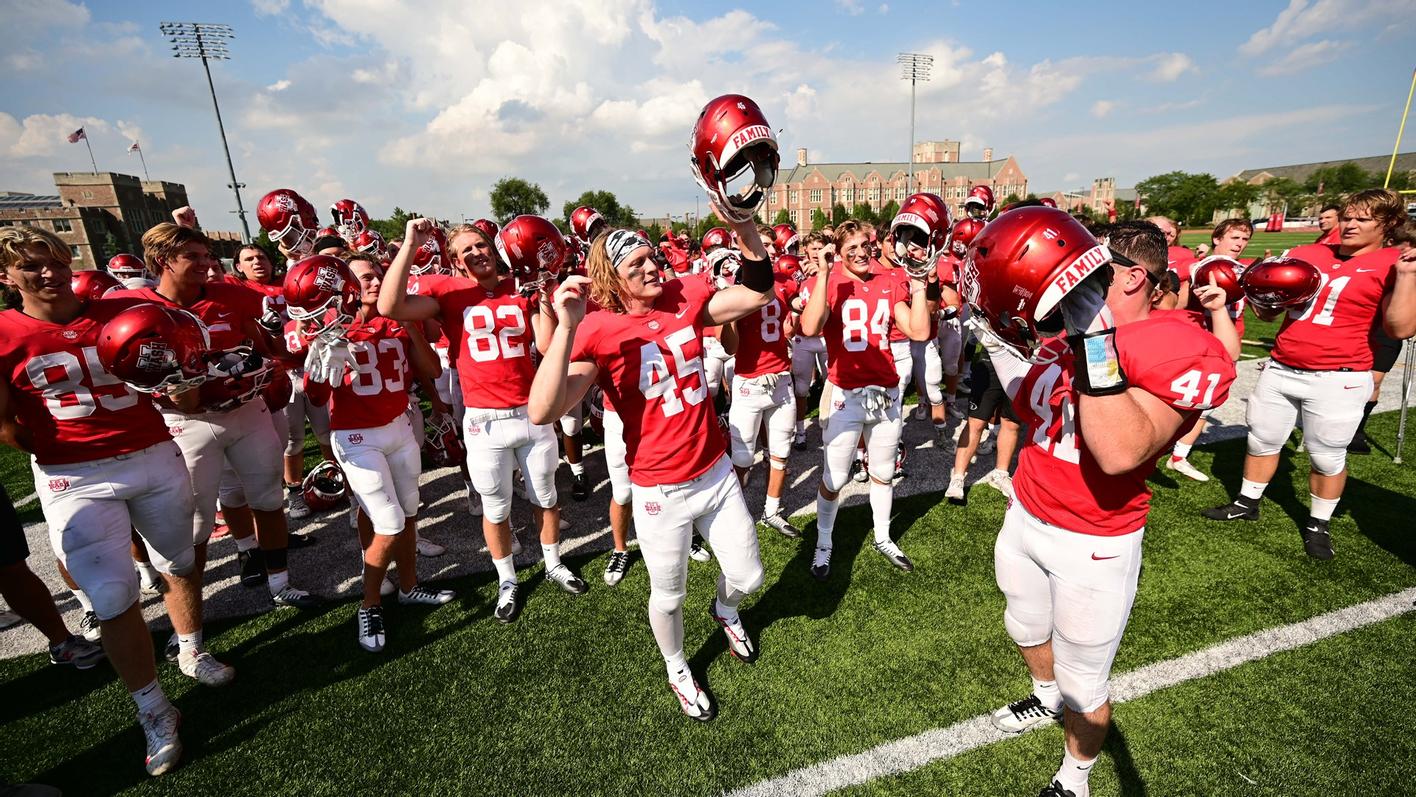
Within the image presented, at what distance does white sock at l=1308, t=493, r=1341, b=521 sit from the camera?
183 inches

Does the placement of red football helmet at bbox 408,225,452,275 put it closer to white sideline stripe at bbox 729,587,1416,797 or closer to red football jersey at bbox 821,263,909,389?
red football jersey at bbox 821,263,909,389

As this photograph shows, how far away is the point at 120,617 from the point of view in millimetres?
3166

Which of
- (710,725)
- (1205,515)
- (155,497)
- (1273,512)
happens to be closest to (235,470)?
(155,497)

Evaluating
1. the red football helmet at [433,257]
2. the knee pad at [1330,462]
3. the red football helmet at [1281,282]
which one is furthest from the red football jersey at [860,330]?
the red football helmet at [433,257]

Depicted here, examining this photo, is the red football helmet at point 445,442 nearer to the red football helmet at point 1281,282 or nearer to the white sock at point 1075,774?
the white sock at point 1075,774

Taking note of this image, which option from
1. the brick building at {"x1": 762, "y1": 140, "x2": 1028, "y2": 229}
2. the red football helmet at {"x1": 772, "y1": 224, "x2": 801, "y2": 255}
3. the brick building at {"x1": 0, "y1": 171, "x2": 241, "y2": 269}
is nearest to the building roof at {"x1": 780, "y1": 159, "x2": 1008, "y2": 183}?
the brick building at {"x1": 762, "y1": 140, "x2": 1028, "y2": 229}

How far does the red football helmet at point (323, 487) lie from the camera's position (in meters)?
5.53

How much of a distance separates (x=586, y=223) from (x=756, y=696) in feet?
22.9

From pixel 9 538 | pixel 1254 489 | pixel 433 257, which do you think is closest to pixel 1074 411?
pixel 1254 489

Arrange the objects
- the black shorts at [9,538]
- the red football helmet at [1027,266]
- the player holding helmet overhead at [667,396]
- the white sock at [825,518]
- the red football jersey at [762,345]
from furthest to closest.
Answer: the red football jersey at [762,345]
the white sock at [825,518]
the black shorts at [9,538]
the player holding helmet overhead at [667,396]
the red football helmet at [1027,266]

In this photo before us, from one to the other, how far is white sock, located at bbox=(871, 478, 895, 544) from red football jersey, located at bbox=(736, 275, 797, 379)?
1412mm

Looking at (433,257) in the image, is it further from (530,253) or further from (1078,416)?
(1078,416)

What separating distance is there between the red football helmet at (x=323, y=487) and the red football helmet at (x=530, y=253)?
368 cm

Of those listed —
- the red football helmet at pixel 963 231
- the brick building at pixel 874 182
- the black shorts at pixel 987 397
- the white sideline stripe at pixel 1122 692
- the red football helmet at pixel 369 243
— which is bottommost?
the white sideline stripe at pixel 1122 692
